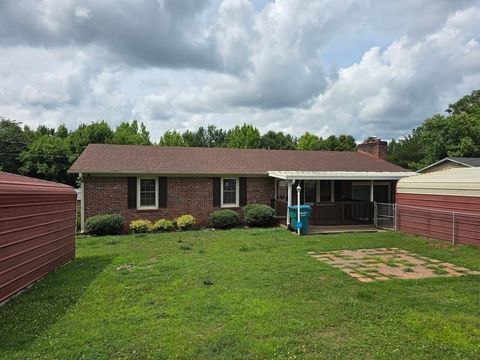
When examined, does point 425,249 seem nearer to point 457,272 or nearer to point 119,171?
point 457,272

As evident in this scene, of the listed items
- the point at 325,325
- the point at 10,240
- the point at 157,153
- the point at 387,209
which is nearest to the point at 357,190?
the point at 387,209

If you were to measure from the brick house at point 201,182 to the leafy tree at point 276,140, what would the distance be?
3874 cm

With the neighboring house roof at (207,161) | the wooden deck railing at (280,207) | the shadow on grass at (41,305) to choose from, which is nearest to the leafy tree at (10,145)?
the neighboring house roof at (207,161)

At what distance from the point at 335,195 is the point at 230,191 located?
536 cm

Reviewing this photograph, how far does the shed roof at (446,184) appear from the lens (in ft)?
35.1

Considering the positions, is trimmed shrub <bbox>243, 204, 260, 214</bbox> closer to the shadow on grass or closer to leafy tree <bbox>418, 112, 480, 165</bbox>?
the shadow on grass

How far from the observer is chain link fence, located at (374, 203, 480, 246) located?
10.5 meters

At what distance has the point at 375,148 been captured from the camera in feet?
70.3

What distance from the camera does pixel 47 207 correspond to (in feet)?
24.2

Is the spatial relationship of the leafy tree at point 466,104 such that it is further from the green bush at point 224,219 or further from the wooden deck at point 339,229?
the green bush at point 224,219

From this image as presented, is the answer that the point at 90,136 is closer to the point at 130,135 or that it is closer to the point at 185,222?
the point at 130,135

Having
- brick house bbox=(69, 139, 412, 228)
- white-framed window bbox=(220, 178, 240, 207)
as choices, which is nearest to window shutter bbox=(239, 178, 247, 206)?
brick house bbox=(69, 139, 412, 228)

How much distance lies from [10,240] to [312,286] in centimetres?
532

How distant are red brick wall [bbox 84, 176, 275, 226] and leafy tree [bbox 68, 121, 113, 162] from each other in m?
29.3
